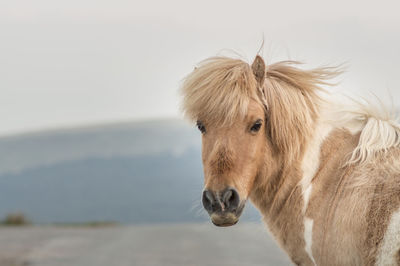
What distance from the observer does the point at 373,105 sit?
4.58m

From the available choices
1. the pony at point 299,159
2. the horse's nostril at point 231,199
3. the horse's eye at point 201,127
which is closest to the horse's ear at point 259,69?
the pony at point 299,159

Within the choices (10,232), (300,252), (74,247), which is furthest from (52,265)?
(300,252)

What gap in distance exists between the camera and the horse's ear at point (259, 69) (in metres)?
4.30

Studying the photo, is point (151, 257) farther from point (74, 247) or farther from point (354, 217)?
point (354, 217)

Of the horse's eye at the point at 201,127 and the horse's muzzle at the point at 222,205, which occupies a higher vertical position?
the horse's eye at the point at 201,127

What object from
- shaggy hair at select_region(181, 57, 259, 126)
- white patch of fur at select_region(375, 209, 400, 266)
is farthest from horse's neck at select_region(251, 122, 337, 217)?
white patch of fur at select_region(375, 209, 400, 266)

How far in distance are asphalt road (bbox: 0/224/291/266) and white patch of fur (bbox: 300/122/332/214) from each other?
806 cm

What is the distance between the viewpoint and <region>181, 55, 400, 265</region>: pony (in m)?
3.90

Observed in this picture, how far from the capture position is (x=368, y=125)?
440cm

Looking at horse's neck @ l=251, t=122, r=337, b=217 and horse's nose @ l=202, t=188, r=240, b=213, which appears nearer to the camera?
horse's nose @ l=202, t=188, r=240, b=213

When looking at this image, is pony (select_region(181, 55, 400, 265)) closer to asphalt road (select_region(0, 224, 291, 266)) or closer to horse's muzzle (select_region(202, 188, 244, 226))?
horse's muzzle (select_region(202, 188, 244, 226))

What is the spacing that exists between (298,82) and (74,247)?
1493cm

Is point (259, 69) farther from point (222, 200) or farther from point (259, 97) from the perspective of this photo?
point (222, 200)

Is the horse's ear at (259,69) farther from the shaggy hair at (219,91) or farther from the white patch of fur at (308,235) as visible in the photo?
the white patch of fur at (308,235)
